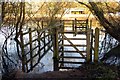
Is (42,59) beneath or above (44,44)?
beneath

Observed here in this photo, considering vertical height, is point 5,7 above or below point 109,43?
above

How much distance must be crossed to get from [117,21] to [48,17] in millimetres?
728

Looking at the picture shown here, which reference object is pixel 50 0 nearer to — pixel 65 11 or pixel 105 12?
pixel 65 11

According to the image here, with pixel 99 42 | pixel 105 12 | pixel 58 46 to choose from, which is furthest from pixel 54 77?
pixel 105 12

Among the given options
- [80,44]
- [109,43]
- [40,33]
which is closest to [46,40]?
[40,33]

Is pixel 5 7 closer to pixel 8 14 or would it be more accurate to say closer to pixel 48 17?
pixel 8 14

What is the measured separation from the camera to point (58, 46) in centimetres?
372

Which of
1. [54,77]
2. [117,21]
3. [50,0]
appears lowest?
[54,77]

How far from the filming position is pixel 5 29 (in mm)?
3684

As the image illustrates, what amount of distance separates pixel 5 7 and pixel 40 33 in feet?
1.50

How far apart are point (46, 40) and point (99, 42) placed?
0.56 m

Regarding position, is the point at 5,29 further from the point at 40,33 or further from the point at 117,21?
the point at 117,21

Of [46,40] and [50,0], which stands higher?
[50,0]

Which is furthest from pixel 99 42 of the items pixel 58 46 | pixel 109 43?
pixel 58 46
